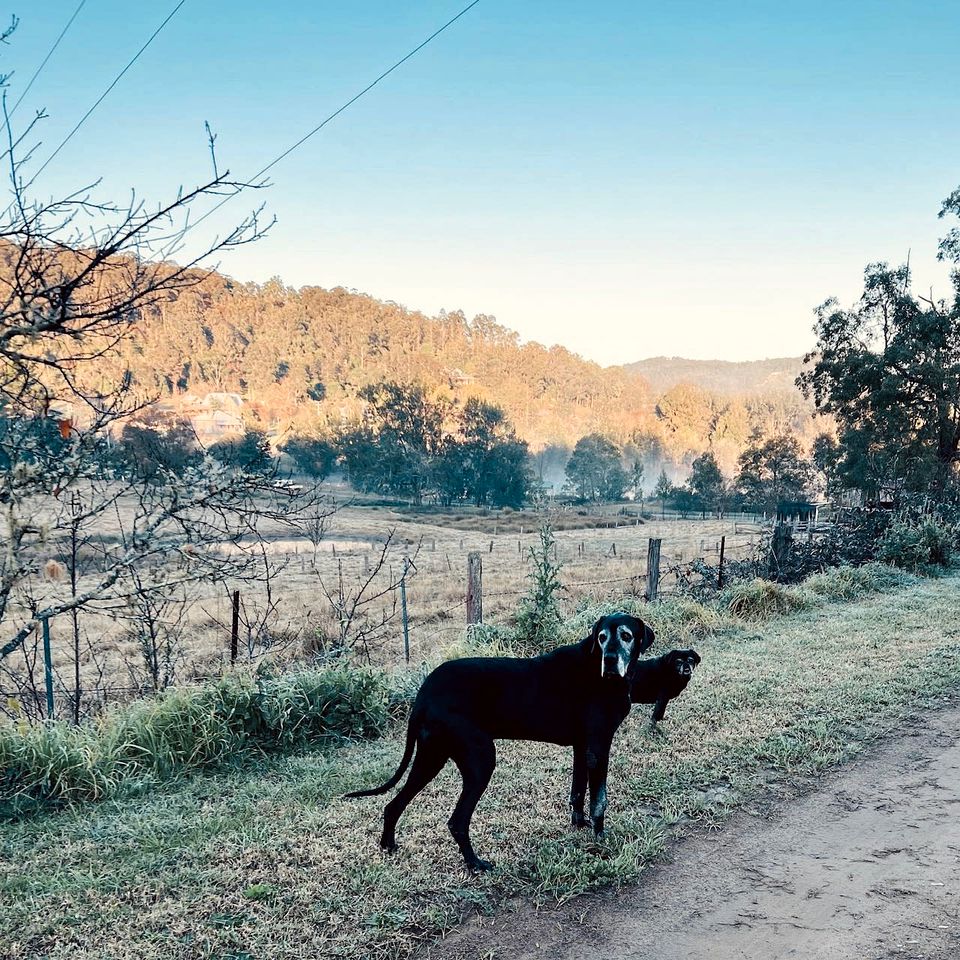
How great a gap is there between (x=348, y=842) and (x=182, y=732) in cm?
190

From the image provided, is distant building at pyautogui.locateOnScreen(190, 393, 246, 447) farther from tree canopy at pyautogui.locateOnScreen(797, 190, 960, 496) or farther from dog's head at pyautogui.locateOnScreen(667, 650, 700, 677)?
dog's head at pyautogui.locateOnScreen(667, 650, 700, 677)

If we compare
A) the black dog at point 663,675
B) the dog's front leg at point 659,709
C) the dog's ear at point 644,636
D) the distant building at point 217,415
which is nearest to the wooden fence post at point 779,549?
the dog's front leg at point 659,709

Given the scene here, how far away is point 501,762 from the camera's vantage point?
4.91 m

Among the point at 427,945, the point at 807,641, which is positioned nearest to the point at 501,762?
the point at 427,945

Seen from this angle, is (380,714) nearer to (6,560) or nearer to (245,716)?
(245,716)

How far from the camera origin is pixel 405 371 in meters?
124

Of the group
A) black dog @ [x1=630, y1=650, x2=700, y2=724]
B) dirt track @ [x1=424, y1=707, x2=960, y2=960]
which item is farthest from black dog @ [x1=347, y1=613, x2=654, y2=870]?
black dog @ [x1=630, y1=650, x2=700, y2=724]

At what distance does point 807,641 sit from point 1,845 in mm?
7973

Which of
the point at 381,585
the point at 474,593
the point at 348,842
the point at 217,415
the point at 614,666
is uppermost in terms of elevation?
the point at 217,415

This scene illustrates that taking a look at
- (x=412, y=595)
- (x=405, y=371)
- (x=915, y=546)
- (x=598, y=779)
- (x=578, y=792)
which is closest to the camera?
(x=598, y=779)

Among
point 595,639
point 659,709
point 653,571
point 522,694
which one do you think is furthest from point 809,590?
point 522,694

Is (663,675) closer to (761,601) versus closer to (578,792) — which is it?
(578,792)

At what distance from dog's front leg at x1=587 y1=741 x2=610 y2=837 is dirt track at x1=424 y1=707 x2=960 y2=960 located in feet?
1.22

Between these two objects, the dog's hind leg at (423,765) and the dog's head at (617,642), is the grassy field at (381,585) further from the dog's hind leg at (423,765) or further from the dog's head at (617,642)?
the dog's head at (617,642)
